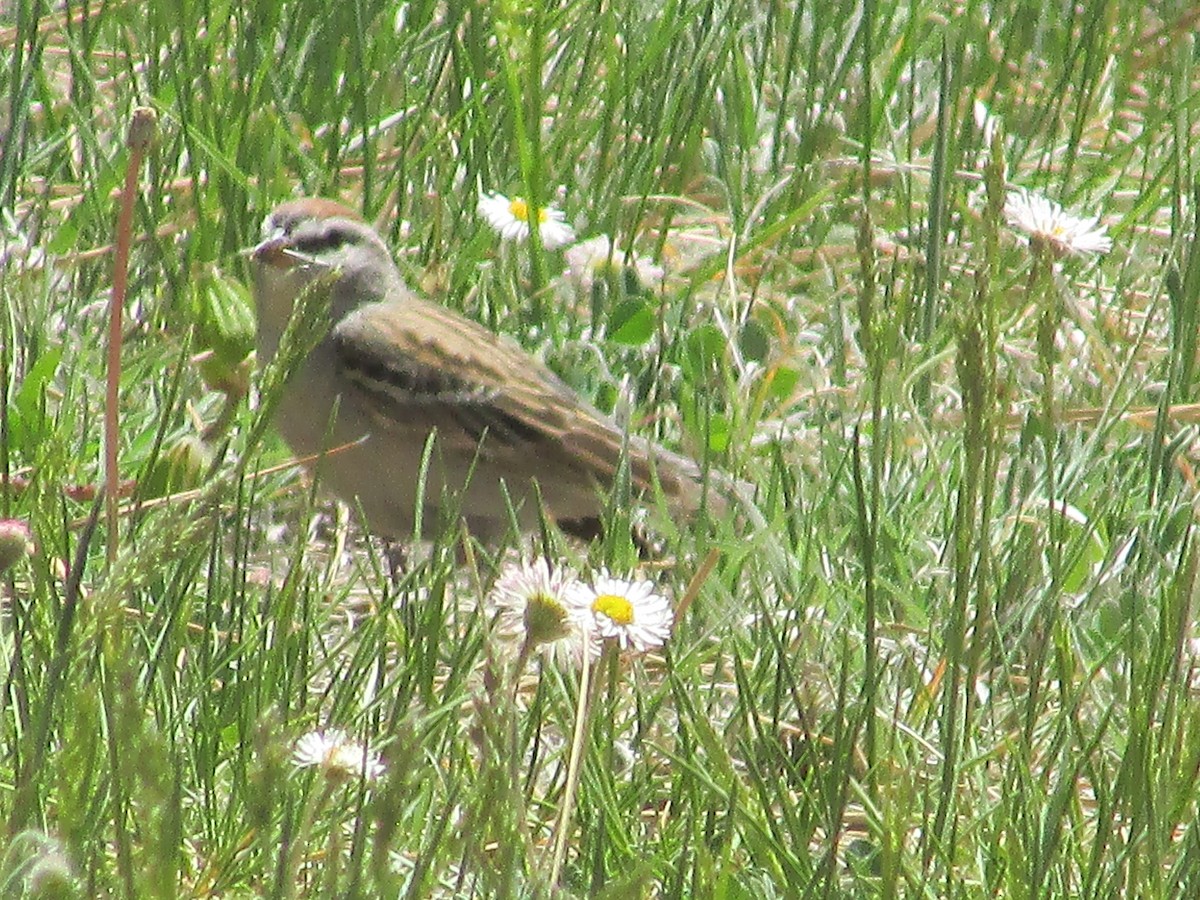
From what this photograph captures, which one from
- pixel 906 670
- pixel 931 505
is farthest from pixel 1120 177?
pixel 906 670

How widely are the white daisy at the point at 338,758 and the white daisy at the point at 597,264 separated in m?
2.77

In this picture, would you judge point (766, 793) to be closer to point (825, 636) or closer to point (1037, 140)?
point (825, 636)

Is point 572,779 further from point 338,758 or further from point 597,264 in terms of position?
point 597,264

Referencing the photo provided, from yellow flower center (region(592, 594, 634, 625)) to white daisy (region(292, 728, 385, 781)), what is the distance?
304 millimetres

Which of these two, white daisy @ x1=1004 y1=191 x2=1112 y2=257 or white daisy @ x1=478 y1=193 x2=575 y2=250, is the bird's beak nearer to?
white daisy @ x1=478 y1=193 x2=575 y2=250

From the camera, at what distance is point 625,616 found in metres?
2.41

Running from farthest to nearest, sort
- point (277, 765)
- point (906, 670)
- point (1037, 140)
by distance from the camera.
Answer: point (1037, 140)
point (906, 670)
point (277, 765)

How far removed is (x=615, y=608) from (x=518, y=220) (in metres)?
2.72

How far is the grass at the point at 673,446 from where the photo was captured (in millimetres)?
2129

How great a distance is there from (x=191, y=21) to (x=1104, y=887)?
3.30 m

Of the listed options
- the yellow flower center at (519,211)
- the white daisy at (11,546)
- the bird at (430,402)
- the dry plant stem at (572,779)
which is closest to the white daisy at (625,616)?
the dry plant stem at (572,779)

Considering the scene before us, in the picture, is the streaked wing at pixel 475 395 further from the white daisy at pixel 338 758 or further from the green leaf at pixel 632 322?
the white daisy at pixel 338 758

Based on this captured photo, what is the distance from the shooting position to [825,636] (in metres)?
3.46

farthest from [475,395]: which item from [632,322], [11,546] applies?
[11,546]
